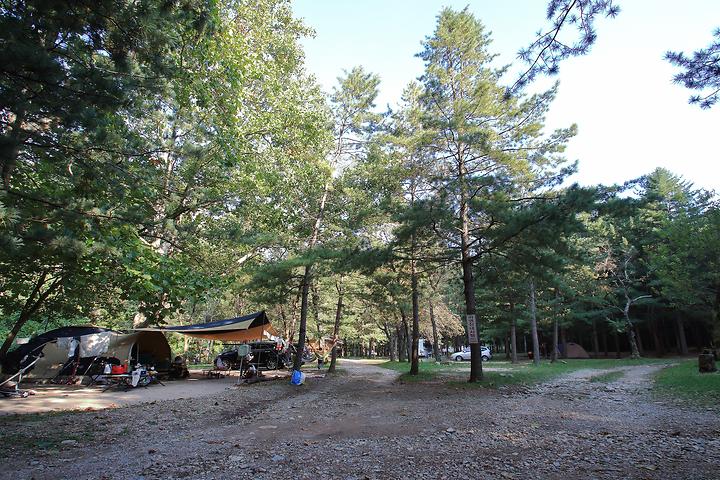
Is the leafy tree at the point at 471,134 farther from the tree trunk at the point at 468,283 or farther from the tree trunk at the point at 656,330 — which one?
the tree trunk at the point at 656,330

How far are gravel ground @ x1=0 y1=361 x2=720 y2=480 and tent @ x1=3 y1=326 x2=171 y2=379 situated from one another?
638 centimetres

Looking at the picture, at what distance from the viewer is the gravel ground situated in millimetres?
4035

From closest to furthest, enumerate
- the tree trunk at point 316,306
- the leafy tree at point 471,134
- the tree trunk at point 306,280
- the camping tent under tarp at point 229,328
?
the leafy tree at point 471,134
the camping tent under tarp at point 229,328
the tree trunk at point 306,280
the tree trunk at point 316,306

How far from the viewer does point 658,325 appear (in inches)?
1286

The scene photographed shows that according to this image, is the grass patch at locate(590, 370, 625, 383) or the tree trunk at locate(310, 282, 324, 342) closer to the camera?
the grass patch at locate(590, 370, 625, 383)

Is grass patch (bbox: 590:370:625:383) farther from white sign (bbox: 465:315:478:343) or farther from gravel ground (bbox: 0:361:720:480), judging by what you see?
white sign (bbox: 465:315:478:343)

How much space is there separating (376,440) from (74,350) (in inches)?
517

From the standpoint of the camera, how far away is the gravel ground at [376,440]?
159 inches

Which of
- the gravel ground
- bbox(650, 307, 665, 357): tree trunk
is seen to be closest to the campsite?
the gravel ground

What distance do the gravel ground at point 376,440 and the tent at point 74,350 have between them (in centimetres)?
638

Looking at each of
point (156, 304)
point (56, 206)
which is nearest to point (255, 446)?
point (56, 206)

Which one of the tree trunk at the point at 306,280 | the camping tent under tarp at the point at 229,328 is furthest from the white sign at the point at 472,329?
the camping tent under tarp at the point at 229,328

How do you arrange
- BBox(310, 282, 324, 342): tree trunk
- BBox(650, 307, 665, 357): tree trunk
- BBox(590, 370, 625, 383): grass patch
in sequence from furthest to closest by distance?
BBox(650, 307, 665, 357): tree trunk, BBox(310, 282, 324, 342): tree trunk, BBox(590, 370, 625, 383): grass patch

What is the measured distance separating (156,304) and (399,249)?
22.0ft
